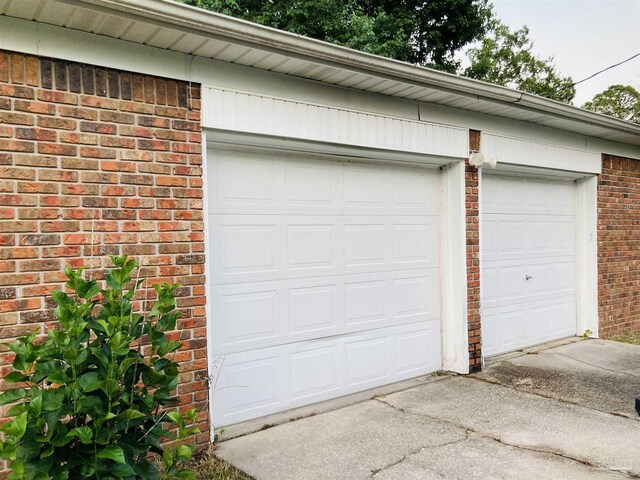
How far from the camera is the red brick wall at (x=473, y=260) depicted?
5.59 meters

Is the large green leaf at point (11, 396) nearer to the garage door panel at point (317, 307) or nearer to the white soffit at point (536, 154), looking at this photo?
the garage door panel at point (317, 307)

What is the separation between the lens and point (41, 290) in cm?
314

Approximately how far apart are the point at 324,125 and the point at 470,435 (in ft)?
8.97

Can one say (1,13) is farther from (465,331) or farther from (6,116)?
(465,331)

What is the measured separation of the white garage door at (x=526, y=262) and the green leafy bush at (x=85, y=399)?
4.47 m

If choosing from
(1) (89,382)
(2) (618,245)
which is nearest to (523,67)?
(2) (618,245)

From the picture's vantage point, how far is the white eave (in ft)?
9.94

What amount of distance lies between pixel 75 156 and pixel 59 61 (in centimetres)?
59

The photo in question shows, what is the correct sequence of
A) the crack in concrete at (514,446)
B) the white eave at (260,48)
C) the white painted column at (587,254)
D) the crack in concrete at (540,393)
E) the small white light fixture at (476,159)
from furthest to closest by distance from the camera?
1. the white painted column at (587,254)
2. the small white light fixture at (476,159)
3. the crack in concrete at (540,393)
4. the crack in concrete at (514,446)
5. the white eave at (260,48)

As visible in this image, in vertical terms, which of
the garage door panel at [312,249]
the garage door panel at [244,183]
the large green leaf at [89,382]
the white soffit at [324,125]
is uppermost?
the white soffit at [324,125]

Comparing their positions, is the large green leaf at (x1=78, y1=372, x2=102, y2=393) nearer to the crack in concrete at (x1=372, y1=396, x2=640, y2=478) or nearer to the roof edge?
the crack in concrete at (x1=372, y1=396, x2=640, y2=478)

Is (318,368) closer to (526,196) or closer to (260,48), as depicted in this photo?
(260,48)

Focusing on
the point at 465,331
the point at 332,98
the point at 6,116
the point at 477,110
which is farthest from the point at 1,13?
the point at 465,331

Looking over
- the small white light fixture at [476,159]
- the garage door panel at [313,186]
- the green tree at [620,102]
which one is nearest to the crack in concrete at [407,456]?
the garage door panel at [313,186]
